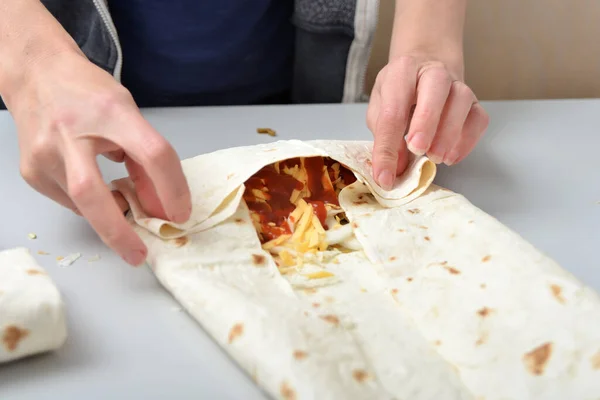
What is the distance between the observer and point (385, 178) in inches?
33.2

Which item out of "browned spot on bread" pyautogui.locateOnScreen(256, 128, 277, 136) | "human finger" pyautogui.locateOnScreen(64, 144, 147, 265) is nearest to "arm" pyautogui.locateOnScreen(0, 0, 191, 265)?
"human finger" pyautogui.locateOnScreen(64, 144, 147, 265)

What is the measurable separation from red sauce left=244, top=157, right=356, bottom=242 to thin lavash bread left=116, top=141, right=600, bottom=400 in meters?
0.03

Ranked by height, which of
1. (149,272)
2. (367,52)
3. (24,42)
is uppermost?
(24,42)

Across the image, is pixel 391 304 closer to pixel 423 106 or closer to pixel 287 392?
pixel 287 392

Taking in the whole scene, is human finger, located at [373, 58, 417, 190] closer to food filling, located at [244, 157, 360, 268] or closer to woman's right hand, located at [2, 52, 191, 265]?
food filling, located at [244, 157, 360, 268]

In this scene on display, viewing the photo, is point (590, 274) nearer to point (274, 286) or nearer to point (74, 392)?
point (274, 286)

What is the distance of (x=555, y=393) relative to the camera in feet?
1.91

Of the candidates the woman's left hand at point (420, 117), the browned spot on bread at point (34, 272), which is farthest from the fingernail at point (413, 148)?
the browned spot on bread at point (34, 272)

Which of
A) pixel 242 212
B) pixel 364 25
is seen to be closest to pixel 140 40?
pixel 364 25

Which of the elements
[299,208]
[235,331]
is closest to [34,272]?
[235,331]

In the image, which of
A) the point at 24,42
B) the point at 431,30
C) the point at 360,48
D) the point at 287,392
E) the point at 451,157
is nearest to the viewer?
the point at 287,392

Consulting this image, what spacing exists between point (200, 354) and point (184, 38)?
2.36 ft

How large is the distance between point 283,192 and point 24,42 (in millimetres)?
376

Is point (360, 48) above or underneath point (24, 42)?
underneath
